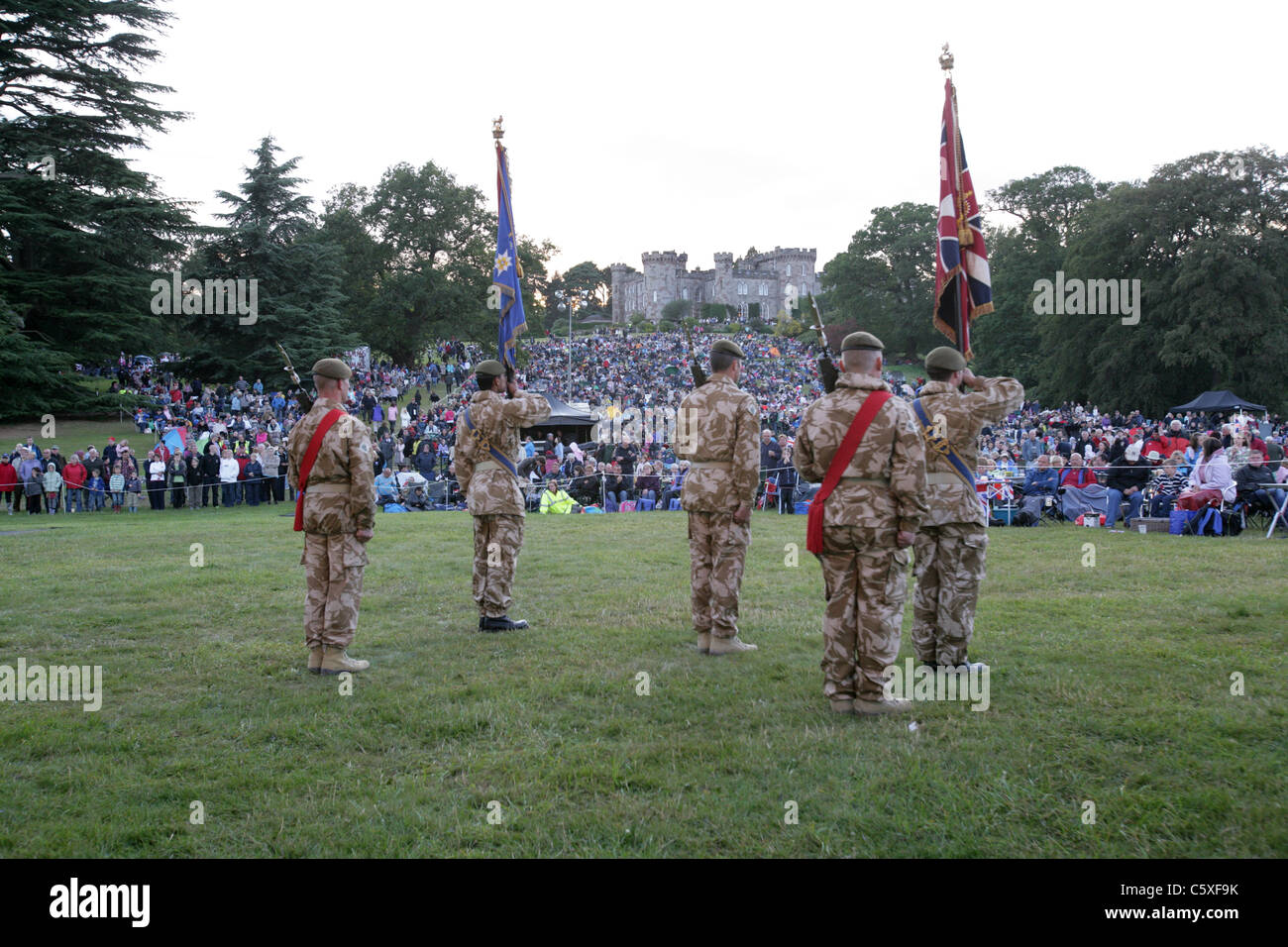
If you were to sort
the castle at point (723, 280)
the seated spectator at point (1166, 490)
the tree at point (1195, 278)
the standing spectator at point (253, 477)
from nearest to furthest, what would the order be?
the seated spectator at point (1166, 490)
the standing spectator at point (253, 477)
the tree at point (1195, 278)
the castle at point (723, 280)

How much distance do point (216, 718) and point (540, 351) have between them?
74.2m

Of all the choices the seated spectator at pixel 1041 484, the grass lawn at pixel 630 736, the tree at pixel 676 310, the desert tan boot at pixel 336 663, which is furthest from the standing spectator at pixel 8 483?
the tree at pixel 676 310

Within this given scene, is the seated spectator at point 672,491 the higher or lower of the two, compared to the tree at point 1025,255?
lower

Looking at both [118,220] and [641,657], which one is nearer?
[641,657]

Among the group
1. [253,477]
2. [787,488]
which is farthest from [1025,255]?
[253,477]

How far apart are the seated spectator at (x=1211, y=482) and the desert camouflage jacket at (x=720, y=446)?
1046 cm

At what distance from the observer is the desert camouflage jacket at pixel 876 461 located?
547 centimetres

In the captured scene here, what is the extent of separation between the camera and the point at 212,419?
112ft

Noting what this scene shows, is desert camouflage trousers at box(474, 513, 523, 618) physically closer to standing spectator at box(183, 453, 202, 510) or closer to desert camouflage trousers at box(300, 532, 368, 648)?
desert camouflage trousers at box(300, 532, 368, 648)

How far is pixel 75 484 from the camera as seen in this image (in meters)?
22.8

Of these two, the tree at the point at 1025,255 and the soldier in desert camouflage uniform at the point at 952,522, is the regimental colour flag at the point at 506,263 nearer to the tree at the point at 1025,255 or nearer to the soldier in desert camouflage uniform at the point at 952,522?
the soldier in desert camouflage uniform at the point at 952,522
